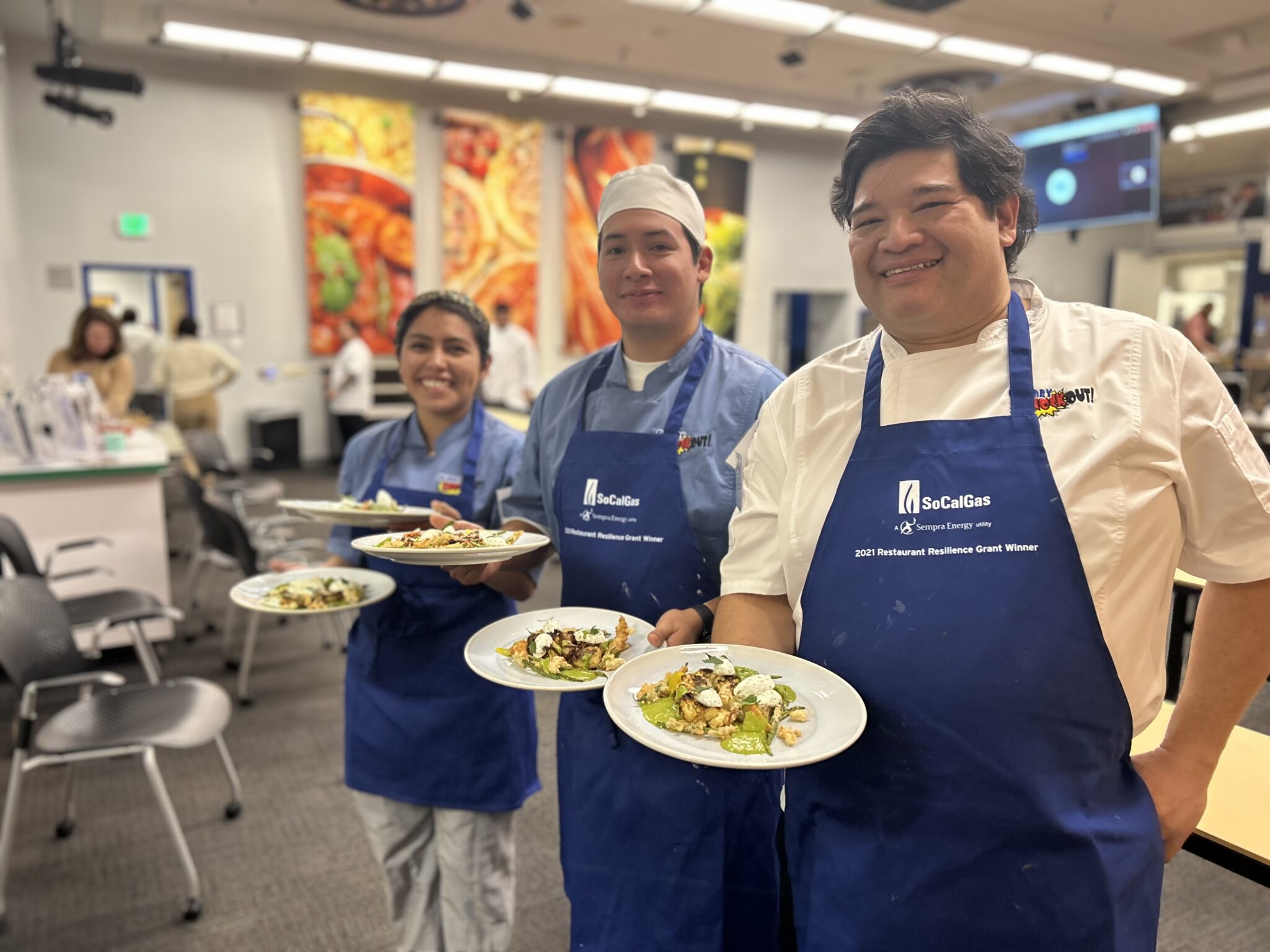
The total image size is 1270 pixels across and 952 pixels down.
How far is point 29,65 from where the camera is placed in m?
8.49

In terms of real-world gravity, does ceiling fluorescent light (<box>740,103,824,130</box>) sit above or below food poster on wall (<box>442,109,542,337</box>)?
above

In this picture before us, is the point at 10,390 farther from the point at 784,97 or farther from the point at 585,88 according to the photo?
the point at 784,97

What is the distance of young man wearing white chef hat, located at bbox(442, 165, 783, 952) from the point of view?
1.51m

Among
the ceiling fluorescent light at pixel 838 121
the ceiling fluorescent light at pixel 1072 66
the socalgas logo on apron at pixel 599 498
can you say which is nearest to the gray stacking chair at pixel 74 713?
the socalgas logo on apron at pixel 599 498

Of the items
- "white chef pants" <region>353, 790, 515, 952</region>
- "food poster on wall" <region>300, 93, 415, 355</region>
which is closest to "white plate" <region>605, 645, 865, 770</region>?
"white chef pants" <region>353, 790, 515, 952</region>

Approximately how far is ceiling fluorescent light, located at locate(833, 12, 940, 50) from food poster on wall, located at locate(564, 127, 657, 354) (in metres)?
4.24

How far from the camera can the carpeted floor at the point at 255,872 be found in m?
2.42

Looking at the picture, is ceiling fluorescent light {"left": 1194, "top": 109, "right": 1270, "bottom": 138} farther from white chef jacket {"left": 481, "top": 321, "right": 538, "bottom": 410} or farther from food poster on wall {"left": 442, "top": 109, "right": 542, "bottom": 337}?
white chef jacket {"left": 481, "top": 321, "right": 538, "bottom": 410}

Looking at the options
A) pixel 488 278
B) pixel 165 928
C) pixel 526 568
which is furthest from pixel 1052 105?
pixel 165 928

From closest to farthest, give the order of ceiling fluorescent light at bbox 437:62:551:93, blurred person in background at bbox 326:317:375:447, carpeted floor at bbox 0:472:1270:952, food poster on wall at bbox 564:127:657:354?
carpeted floor at bbox 0:472:1270:952 < ceiling fluorescent light at bbox 437:62:551:93 < blurred person in background at bbox 326:317:375:447 < food poster on wall at bbox 564:127:657:354

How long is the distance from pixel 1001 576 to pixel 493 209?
1023cm

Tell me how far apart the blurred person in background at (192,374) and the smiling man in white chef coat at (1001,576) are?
26.5 ft

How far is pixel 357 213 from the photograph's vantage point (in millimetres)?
9727

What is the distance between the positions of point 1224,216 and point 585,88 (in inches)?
437
